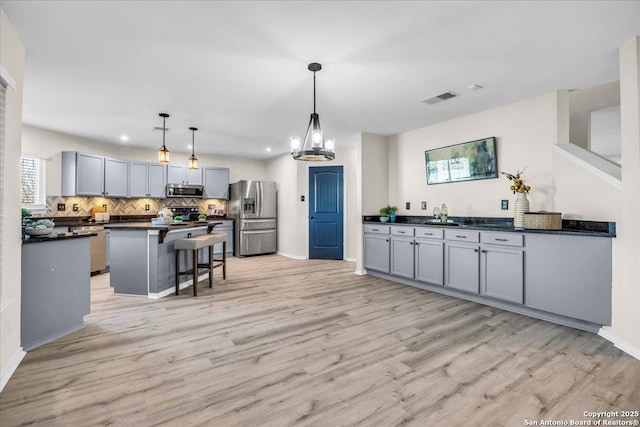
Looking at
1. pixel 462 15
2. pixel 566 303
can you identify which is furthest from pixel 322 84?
pixel 566 303

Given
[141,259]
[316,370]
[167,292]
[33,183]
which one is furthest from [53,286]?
[33,183]

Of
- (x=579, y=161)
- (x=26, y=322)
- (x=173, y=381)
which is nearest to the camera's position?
(x=173, y=381)

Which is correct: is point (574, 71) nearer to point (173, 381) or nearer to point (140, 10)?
point (140, 10)

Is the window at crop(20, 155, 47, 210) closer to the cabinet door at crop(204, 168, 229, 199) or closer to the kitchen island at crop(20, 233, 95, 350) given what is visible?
the cabinet door at crop(204, 168, 229, 199)

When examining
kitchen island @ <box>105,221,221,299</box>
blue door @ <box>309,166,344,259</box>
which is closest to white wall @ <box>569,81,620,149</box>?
blue door @ <box>309,166,344,259</box>

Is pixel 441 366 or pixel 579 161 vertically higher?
pixel 579 161

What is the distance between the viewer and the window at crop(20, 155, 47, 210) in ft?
16.6

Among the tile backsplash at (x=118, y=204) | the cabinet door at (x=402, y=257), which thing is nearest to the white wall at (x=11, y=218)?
the tile backsplash at (x=118, y=204)

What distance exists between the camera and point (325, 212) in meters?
6.96

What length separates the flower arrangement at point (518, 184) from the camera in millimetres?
3560

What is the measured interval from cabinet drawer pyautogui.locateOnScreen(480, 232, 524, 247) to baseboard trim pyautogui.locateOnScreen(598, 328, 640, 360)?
3.25 ft

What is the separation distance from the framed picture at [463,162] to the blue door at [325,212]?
2.38 meters

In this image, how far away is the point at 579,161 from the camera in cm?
322

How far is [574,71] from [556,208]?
1.42 meters
